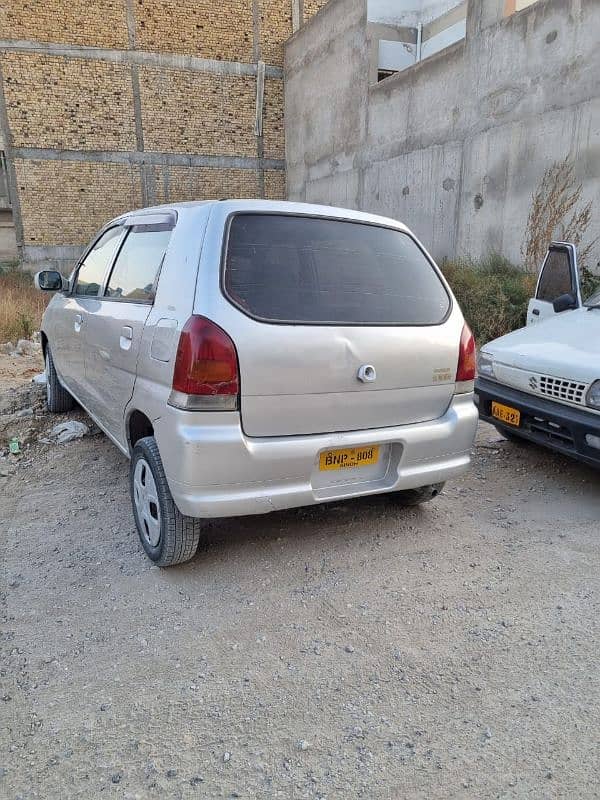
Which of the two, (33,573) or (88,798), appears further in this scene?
(33,573)

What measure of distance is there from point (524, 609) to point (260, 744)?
4.60ft

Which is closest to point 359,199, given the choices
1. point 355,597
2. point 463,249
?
point 463,249

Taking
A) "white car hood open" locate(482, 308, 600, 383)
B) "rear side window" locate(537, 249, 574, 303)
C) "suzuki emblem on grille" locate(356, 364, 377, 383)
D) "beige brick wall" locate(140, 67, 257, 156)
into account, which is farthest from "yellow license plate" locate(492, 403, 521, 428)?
"beige brick wall" locate(140, 67, 257, 156)

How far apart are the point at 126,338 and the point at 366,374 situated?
134 cm

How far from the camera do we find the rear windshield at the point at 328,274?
267 cm

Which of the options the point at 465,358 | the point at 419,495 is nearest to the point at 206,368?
the point at 465,358

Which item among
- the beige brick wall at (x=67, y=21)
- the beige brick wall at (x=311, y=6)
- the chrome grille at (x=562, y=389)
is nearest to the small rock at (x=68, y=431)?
the chrome grille at (x=562, y=389)

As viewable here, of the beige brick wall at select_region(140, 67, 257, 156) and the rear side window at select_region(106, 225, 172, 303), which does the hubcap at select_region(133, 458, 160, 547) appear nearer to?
the rear side window at select_region(106, 225, 172, 303)

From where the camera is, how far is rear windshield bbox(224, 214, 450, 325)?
2.67 m

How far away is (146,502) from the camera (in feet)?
9.96

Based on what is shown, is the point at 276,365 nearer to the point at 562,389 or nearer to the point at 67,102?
the point at 562,389

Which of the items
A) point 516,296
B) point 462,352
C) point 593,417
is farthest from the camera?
point 516,296

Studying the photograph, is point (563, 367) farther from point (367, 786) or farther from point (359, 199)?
point (359, 199)

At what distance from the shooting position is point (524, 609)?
2670mm
